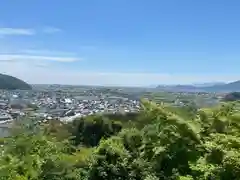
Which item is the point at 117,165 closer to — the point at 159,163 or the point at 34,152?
the point at 159,163

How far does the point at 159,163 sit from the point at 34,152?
601cm

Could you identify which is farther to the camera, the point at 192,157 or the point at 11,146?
the point at 11,146

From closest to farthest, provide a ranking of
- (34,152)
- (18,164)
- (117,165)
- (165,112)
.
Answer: (117,165), (165,112), (18,164), (34,152)

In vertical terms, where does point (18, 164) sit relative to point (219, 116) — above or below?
below

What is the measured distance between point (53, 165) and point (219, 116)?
436 cm

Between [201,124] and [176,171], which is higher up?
[201,124]

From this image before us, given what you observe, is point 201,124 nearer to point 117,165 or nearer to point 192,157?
point 192,157

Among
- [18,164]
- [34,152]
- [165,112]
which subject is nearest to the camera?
[165,112]

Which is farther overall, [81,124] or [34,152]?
[81,124]

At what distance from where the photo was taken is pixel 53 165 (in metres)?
11.4

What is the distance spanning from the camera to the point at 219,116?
10586 mm

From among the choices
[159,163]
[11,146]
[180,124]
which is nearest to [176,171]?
[159,163]

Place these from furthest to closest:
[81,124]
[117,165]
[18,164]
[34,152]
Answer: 1. [81,124]
2. [34,152]
3. [18,164]
4. [117,165]

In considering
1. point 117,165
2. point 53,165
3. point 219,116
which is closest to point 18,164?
point 53,165
